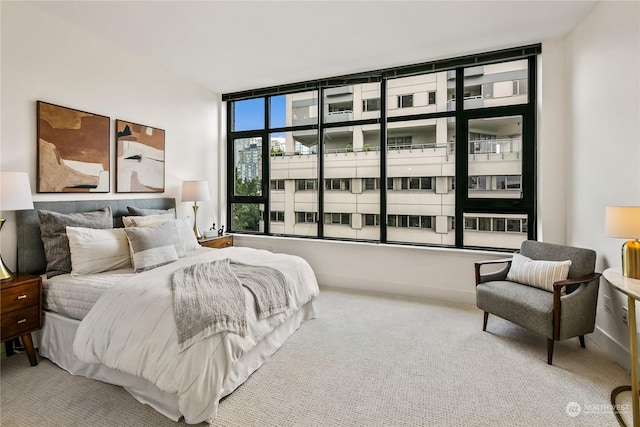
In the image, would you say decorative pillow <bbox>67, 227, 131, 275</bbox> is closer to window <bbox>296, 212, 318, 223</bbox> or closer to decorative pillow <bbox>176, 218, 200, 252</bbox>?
decorative pillow <bbox>176, 218, 200, 252</bbox>

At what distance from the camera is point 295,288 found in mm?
2668

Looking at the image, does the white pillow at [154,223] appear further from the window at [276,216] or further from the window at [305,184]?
the window at [305,184]

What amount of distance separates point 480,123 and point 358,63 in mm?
1640

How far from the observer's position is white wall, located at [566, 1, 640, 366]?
2.19 m

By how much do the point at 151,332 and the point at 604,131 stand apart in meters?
3.69

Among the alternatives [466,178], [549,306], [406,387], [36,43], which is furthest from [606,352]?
[36,43]

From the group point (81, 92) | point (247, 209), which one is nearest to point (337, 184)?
point (247, 209)

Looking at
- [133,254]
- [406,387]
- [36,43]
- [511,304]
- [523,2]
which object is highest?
[523,2]

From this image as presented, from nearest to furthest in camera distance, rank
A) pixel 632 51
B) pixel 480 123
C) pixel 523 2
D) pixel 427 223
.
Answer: pixel 632 51, pixel 523 2, pixel 480 123, pixel 427 223

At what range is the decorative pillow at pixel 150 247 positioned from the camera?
257 centimetres

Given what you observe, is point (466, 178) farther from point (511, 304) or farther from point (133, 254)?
point (133, 254)

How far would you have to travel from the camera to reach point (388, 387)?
1.98 meters

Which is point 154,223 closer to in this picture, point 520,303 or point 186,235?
point 186,235

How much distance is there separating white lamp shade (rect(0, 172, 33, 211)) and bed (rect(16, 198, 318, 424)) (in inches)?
16.3
